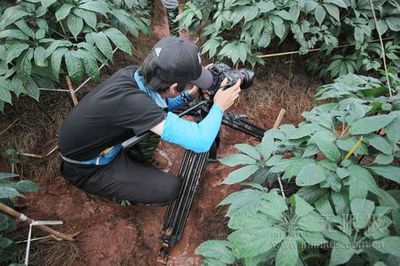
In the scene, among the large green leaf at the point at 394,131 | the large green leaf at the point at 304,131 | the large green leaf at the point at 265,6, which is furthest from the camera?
the large green leaf at the point at 265,6

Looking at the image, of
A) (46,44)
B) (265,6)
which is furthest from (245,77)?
(46,44)

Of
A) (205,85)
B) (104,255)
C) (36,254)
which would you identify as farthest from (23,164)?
(205,85)

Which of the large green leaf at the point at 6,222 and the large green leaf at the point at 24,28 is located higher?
the large green leaf at the point at 24,28

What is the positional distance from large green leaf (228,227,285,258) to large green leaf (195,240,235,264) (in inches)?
6.4

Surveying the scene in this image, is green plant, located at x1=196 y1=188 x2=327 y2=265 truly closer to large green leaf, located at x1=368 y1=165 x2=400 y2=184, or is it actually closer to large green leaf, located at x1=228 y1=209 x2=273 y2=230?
large green leaf, located at x1=228 y1=209 x2=273 y2=230

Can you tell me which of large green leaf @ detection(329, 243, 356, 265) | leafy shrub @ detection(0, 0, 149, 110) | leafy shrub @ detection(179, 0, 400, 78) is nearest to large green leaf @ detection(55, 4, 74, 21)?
leafy shrub @ detection(0, 0, 149, 110)

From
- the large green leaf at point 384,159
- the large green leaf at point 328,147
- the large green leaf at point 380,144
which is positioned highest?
the large green leaf at point 380,144

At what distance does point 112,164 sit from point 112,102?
515mm

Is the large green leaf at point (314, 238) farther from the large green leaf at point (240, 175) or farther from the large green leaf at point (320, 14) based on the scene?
the large green leaf at point (320, 14)

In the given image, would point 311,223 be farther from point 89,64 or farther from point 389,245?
point 89,64

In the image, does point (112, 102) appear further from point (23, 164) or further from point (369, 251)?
point (369, 251)

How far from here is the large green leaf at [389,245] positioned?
0.75 meters

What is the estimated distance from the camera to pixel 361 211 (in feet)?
2.76

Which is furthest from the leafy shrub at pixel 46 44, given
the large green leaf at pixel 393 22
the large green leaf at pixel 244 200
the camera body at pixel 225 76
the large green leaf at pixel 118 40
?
the large green leaf at pixel 393 22
